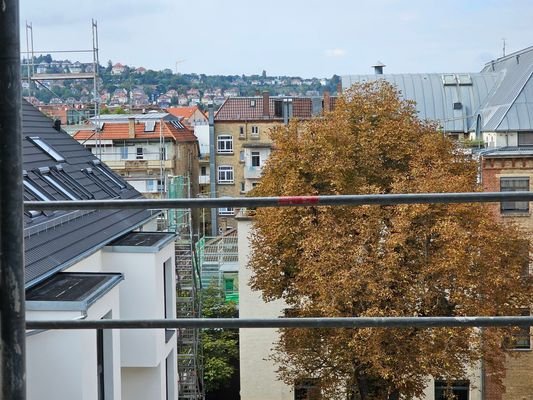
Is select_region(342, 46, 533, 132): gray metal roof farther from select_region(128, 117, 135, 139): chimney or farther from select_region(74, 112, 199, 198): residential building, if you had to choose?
select_region(128, 117, 135, 139): chimney

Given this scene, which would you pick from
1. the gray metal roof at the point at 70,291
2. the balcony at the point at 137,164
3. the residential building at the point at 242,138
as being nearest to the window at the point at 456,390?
the gray metal roof at the point at 70,291

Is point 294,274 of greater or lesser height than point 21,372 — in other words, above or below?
below

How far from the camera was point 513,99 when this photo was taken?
20.6 metres

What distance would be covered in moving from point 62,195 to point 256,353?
6.52 meters

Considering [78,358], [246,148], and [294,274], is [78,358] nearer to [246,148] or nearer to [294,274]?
[294,274]

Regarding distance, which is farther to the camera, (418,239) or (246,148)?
(246,148)

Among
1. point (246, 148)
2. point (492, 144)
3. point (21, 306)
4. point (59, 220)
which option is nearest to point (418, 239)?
point (59, 220)

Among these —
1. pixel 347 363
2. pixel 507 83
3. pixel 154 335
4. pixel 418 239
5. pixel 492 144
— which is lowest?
pixel 347 363

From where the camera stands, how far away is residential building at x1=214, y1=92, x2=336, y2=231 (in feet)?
102

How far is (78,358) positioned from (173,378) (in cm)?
426

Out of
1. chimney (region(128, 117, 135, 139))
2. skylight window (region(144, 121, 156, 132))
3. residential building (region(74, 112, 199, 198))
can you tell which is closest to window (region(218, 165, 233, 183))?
residential building (region(74, 112, 199, 198))

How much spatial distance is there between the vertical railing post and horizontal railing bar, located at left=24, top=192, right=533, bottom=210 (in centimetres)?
31

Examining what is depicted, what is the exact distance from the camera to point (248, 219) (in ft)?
48.5

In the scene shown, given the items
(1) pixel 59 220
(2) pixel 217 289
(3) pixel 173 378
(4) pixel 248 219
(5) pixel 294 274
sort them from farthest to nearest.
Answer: (2) pixel 217 289 → (4) pixel 248 219 → (5) pixel 294 274 → (3) pixel 173 378 → (1) pixel 59 220
